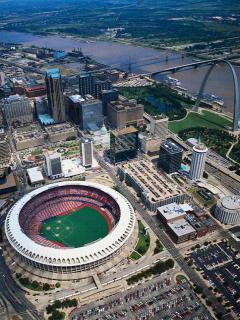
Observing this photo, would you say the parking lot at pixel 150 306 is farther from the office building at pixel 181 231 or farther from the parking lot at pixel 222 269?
the office building at pixel 181 231

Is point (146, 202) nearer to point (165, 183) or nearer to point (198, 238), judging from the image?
point (165, 183)

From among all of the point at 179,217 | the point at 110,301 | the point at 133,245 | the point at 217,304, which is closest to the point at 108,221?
the point at 133,245

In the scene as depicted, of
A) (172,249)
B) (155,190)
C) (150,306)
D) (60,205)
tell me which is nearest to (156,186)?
(155,190)

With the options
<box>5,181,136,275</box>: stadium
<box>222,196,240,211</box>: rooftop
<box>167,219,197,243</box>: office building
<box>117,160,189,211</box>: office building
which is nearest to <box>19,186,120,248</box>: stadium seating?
<box>5,181,136,275</box>: stadium

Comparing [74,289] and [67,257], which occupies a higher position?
[67,257]

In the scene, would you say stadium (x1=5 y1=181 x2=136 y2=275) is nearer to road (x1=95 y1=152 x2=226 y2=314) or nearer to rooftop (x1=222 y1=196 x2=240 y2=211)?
road (x1=95 y1=152 x2=226 y2=314)

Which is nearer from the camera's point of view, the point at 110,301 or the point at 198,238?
the point at 110,301

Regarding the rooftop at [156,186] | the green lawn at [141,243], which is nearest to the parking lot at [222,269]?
the green lawn at [141,243]
